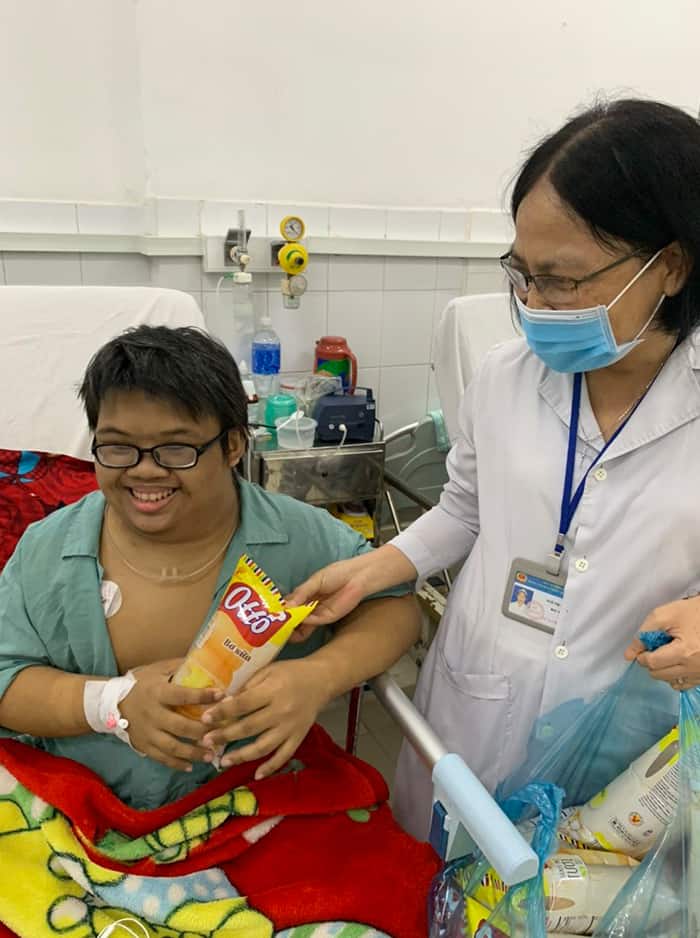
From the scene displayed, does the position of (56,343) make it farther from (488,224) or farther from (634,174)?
(488,224)

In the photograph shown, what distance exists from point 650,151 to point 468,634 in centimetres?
70

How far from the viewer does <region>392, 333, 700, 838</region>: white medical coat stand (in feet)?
2.98

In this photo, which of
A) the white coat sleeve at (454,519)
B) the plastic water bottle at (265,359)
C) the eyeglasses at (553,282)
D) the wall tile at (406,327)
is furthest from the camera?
the wall tile at (406,327)

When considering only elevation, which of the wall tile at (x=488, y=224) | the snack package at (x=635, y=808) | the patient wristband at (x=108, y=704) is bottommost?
the snack package at (x=635, y=808)

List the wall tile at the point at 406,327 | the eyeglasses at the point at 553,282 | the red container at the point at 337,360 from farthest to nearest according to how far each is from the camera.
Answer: the wall tile at the point at 406,327, the red container at the point at 337,360, the eyeglasses at the point at 553,282

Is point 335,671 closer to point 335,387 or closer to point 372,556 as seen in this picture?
point 372,556

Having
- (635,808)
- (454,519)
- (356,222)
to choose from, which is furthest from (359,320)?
(635,808)

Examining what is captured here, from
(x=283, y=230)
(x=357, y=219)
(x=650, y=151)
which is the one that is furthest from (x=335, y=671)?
(x=357, y=219)

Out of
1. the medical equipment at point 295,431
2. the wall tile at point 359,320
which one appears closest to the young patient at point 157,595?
the medical equipment at point 295,431

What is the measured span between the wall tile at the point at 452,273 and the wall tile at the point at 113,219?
3.82ft

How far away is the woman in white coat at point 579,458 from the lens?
0.82m

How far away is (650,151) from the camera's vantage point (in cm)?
80

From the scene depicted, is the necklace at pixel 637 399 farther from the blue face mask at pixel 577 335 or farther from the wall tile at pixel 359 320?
the wall tile at pixel 359 320

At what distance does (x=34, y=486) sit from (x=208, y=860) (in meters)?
0.95
